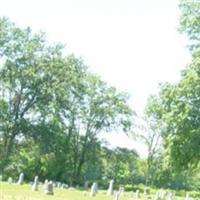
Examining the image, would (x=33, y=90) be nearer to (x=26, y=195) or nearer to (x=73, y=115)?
(x=73, y=115)

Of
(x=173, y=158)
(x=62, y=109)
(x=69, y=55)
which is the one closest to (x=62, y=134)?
(x=62, y=109)

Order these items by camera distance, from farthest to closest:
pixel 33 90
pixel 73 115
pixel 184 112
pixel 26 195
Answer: pixel 73 115
pixel 33 90
pixel 184 112
pixel 26 195

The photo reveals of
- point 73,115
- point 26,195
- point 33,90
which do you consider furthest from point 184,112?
point 73,115

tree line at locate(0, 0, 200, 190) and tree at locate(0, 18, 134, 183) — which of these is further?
tree at locate(0, 18, 134, 183)

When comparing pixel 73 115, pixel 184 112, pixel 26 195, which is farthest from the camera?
pixel 73 115

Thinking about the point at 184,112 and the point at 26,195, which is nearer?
the point at 26,195

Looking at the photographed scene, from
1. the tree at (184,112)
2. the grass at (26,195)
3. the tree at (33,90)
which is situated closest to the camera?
the grass at (26,195)

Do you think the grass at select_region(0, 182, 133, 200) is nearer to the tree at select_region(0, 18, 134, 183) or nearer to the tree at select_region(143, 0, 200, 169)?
the tree at select_region(143, 0, 200, 169)

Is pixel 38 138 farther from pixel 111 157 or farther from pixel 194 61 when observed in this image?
pixel 194 61

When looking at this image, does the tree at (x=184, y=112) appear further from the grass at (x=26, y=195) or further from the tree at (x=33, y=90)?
the tree at (x=33, y=90)

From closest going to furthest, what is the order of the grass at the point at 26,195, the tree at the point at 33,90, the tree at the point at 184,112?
the grass at the point at 26,195, the tree at the point at 184,112, the tree at the point at 33,90

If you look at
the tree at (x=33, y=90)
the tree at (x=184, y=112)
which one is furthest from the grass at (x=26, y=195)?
the tree at (x=33, y=90)

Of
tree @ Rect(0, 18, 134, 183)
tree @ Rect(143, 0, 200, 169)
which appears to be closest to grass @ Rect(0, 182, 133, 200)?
tree @ Rect(143, 0, 200, 169)

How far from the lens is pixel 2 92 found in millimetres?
64250
